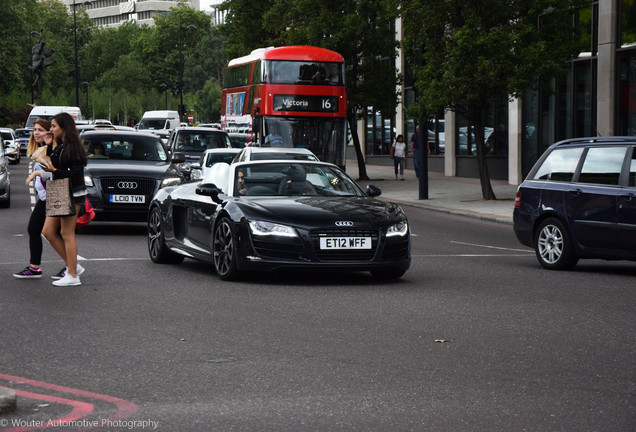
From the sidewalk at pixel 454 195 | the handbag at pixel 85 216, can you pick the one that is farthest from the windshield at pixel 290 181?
the sidewalk at pixel 454 195

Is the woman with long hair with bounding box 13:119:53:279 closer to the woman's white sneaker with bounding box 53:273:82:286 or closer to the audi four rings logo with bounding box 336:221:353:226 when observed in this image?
the woman's white sneaker with bounding box 53:273:82:286

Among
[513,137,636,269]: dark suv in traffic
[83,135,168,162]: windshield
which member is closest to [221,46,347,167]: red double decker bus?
[83,135,168,162]: windshield

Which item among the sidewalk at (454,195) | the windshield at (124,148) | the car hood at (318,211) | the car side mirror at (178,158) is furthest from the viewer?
the sidewalk at (454,195)

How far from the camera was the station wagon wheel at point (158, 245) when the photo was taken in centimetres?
1330

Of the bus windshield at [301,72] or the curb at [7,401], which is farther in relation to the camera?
the bus windshield at [301,72]

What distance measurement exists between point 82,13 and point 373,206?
6420 inches

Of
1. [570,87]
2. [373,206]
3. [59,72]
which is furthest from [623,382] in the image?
[59,72]

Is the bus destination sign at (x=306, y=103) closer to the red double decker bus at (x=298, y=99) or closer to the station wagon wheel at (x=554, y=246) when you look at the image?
the red double decker bus at (x=298, y=99)

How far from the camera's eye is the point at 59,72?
139 m

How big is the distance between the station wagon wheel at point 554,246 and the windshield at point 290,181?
8.55 ft

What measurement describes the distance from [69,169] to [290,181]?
7.87 ft

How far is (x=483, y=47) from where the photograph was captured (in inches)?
1057

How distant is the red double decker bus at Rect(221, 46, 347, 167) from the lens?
103 ft

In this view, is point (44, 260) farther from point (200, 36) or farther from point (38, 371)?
point (200, 36)
